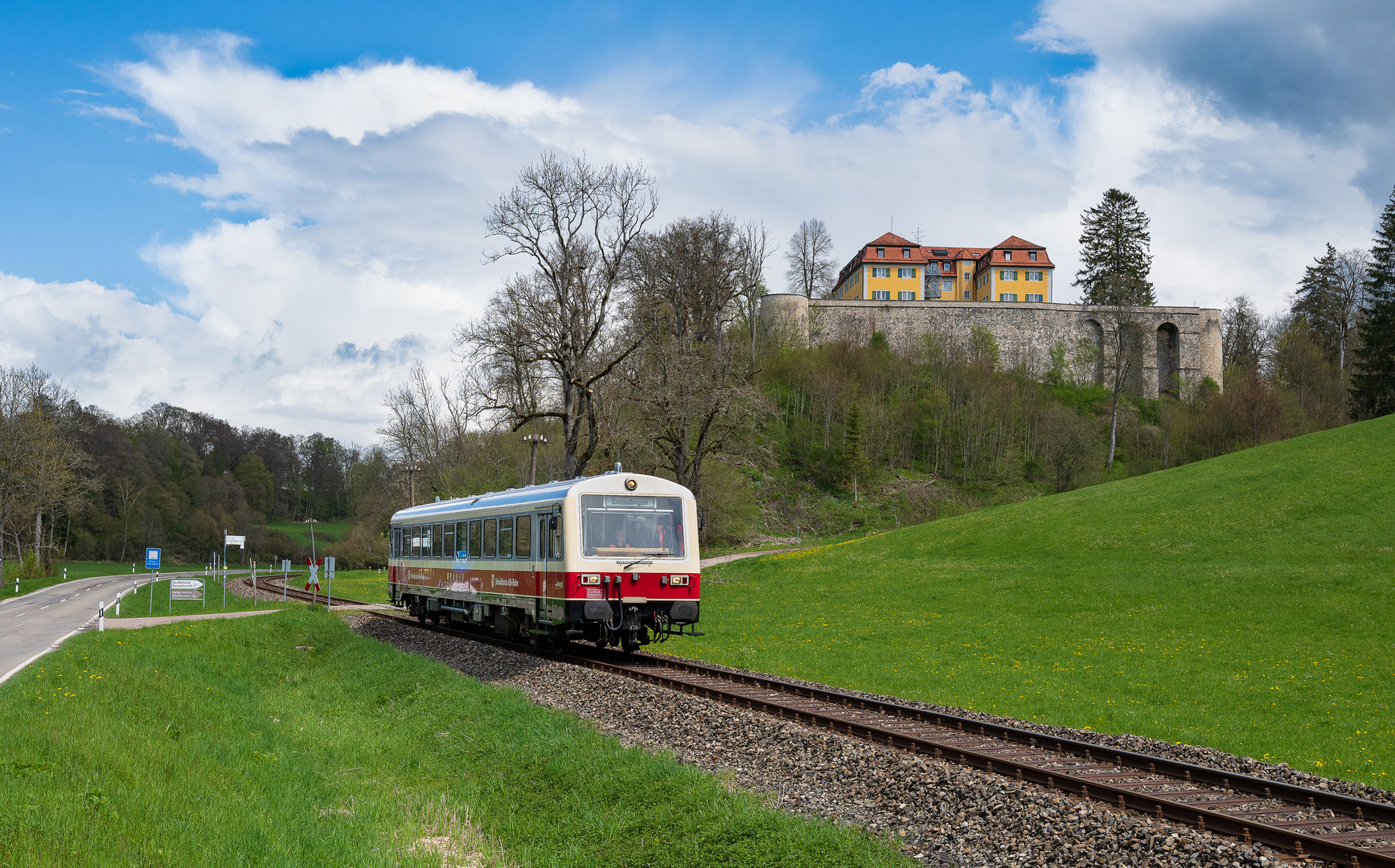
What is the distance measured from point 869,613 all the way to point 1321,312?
77.0 m

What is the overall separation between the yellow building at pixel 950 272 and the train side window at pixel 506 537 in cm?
8135

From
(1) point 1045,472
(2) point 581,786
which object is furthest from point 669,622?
(1) point 1045,472

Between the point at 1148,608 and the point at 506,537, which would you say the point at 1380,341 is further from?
the point at 506,537

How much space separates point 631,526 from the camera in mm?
18156

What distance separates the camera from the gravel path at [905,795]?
279 inches

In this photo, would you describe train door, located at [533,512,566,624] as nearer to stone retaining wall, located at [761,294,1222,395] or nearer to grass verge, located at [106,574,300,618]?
grass verge, located at [106,574,300,618]

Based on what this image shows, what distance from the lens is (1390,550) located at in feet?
84.0

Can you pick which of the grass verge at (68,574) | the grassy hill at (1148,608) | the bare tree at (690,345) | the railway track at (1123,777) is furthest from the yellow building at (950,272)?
the railway track at (1123,777)

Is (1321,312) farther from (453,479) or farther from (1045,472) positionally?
(453,479)

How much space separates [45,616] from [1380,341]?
71969 millimetres

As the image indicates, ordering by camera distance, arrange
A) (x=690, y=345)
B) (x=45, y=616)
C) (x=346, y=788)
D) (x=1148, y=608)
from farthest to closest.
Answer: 1. (x=690, y=345)
2. (x=45, y=616)
3. (x=1148, y=608)
4. (x=346, y=788)

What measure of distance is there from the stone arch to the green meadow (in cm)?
8756

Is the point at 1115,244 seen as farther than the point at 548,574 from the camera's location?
Yes

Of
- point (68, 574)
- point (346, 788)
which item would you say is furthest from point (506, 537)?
point (68, 574)
